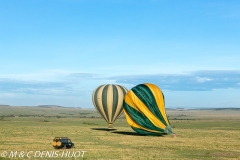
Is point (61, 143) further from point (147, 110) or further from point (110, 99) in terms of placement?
point (110, 99)

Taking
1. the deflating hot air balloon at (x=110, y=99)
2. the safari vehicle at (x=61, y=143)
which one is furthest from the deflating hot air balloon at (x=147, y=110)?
the safari vehicle at (x=61, y=143)

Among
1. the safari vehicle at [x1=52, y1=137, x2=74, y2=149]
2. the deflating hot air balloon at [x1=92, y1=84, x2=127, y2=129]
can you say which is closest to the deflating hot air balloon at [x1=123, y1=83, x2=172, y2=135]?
the deflating hot air balloon at [x1=92, y1=84, x2=127, y2=129]

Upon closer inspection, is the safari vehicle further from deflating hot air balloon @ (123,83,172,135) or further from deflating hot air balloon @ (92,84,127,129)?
deflating hot air balloon @ (92,84,127,129)

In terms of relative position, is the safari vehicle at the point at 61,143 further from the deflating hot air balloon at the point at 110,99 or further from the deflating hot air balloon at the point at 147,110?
the deflating hot air balloon at the point at 110,99

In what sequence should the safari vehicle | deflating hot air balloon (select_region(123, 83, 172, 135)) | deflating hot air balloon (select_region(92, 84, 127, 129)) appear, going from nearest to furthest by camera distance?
the safari vehicle
deflating hot air balloon (select_region(123, 83, 172, 135))
deflating hot air balloon (select_region(92, 84, 127, 129))

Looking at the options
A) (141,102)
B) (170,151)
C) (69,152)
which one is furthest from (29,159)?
(141,102)

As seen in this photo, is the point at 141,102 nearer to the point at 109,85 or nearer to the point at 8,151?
the point at 109,85

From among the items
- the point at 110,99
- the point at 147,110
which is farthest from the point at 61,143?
the point at 110,99

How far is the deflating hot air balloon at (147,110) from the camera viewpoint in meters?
52.9

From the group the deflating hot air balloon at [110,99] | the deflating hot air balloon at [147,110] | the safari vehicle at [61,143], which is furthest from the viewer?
the deflating hot air balloon at [110,99]

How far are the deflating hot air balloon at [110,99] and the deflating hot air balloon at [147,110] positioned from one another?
21.7ft

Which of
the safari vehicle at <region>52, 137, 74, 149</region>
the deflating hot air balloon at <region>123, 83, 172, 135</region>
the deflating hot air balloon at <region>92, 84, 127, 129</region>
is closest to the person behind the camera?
the safari vehicle at <region>52, 137, 74, 149</region>

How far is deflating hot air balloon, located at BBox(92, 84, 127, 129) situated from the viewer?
62.1 m

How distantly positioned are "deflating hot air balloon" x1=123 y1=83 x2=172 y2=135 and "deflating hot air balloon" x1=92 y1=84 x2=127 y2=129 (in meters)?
6.60
